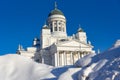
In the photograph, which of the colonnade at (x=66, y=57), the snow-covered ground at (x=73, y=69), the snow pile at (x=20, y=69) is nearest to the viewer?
the snow-covered ground at (x=73, y=69)

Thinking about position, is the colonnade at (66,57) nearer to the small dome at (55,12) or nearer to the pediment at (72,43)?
the pediment at (72,43)

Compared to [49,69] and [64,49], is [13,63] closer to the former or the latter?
[49,69]

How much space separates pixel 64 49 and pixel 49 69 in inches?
2121

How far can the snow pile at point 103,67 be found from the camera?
11055 mm

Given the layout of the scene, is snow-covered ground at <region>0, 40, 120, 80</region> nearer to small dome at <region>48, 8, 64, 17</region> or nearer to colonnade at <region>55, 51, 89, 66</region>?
colonnade at <region>55, 51, 89, 66</region>

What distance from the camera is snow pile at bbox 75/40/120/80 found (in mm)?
11055

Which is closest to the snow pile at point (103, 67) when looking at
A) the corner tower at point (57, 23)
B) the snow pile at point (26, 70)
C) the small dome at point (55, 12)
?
the snow pile at point (26, 70)

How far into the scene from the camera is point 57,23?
7675 centimetres

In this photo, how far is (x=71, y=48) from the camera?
225ft

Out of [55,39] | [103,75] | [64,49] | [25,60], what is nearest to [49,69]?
[25,60]

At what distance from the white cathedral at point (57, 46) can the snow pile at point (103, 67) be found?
177 feet

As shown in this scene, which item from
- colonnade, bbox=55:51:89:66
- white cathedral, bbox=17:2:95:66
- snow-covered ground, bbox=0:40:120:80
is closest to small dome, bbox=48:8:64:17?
white cathedral, bbox=17:2:95:66

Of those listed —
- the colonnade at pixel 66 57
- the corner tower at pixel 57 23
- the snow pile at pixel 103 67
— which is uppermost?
the corner tower at pixel 57 23

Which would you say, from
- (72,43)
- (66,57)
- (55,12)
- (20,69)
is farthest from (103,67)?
(55,12)
